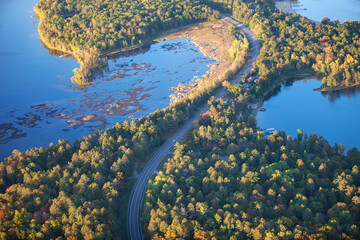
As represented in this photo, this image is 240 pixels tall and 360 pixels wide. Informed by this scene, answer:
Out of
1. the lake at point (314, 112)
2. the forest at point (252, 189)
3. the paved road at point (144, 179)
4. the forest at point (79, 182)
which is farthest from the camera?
the lake at point (314, 112)

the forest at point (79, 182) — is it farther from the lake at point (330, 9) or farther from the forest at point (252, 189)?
the lake at point (330, 9)

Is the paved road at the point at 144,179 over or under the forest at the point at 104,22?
under

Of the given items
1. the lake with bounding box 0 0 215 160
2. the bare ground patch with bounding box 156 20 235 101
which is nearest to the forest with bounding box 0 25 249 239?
the lake with bounding box 0 0 215 160

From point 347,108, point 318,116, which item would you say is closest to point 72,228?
point 318,116

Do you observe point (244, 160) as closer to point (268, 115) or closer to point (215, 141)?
point (215, 141)

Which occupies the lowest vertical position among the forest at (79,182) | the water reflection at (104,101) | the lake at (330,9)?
the forest at (79,182)

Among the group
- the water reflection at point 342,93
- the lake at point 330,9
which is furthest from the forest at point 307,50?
the lake at point 330,9
